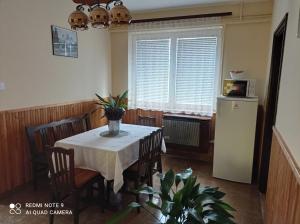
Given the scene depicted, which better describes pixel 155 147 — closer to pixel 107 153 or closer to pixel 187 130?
pixel 107 153

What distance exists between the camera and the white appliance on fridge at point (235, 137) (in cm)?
301

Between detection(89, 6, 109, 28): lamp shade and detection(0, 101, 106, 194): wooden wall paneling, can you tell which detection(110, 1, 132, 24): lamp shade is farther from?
detection(0, 101, 106, 194): wooden wall paneling

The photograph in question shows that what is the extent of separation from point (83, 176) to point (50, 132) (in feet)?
3.70

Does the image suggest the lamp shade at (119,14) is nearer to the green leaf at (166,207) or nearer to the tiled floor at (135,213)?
the green leaf at (166,207)

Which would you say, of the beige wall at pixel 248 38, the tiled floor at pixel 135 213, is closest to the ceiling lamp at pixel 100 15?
the tiled floor at pixel 135 213

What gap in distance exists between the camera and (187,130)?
12.5ft

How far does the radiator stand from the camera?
3732 millimetres

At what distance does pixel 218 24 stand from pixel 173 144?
210cm

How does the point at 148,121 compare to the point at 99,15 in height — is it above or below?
below

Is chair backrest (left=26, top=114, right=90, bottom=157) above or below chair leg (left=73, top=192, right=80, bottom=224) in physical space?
above

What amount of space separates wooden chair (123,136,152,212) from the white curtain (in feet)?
5.55

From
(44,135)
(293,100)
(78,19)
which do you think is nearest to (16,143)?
(44,135)

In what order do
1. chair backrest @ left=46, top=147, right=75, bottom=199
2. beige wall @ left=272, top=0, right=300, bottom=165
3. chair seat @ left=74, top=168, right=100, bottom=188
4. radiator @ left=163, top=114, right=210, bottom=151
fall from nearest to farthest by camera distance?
beige wall @ left=272, top=0, right=300, bottom=165 < chair backrest @ left=46, top=147, right=75, bottom=199 < chair seat @ left=74, top=168, right=100, bottom=188 < radiator @ left=163, top=114, right=210, bottom=151

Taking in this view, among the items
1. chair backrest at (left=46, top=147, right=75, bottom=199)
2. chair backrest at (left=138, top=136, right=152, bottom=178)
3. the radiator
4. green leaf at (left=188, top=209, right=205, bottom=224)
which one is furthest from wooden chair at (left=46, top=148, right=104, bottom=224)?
the radiator
